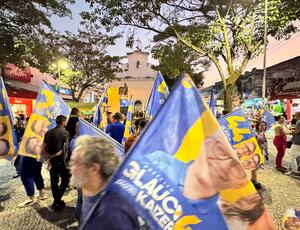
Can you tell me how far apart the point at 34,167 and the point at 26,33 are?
32.2ft

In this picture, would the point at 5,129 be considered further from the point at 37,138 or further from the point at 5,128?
the point at 37,138

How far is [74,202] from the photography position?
7367 mm

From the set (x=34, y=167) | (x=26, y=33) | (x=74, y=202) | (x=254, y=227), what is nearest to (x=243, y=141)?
(x=74, y=202)

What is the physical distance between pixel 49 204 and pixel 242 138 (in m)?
3.69

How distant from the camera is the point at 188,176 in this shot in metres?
2.09

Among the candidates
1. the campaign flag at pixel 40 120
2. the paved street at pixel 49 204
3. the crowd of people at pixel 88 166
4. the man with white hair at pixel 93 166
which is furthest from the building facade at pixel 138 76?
the man with white hair at pixel 93 166

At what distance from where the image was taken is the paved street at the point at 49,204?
615 centimetres

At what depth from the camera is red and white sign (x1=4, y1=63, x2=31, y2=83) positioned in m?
27.7

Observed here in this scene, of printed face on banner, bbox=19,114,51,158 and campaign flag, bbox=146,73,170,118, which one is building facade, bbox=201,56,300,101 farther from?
printed face on banner, bbox=19,114,51,158

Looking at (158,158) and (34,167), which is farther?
(34,167)

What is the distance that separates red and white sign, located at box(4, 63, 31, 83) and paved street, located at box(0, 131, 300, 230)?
62.4 feet

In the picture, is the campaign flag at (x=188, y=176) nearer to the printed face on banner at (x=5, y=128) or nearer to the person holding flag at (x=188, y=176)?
the person holding flag at (x=188, y=176)

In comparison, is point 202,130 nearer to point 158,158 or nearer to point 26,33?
point 158,158

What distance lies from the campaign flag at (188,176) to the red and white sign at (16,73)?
25.5m
